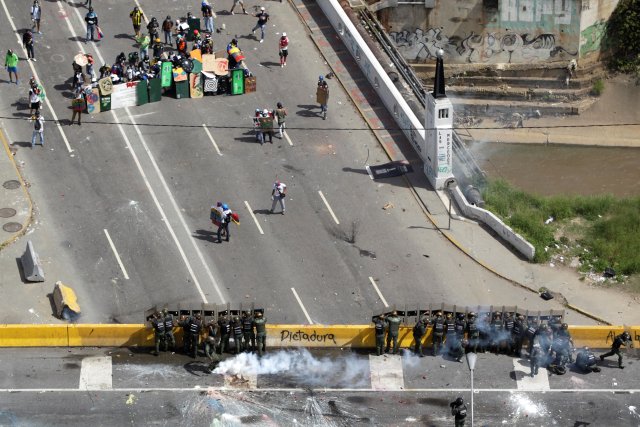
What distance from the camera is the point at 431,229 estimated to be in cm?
5691

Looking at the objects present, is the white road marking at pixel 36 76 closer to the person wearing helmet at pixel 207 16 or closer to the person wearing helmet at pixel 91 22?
the person wearing helmet at pixel 91 22

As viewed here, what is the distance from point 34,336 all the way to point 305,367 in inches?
346

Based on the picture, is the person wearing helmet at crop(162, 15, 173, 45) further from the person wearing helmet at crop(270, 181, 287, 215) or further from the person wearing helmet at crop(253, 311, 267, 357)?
the person wearing helmet at crop(253, 311, 267, 357)

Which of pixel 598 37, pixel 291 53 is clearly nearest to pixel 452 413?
pixel 291 53

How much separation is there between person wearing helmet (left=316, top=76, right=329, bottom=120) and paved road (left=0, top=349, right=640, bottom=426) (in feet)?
47.9

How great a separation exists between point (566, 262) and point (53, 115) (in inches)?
822

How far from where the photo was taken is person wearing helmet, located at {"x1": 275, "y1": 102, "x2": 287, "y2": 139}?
196 feet

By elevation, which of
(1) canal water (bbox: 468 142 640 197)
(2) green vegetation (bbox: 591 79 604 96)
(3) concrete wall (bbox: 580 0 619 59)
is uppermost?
(3) concrete wall (bbox: 580 0 619 59)

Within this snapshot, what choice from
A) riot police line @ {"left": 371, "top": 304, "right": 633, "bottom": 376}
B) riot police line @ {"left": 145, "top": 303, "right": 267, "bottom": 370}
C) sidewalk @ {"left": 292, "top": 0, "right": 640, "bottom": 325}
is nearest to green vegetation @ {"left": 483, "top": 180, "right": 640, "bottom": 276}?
sidewalk @ {"left": 292, "top": 0, "right": 640, "bottom": 325}

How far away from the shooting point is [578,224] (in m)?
59.7

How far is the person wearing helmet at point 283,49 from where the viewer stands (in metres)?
63.7

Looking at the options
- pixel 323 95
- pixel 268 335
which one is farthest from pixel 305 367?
pixel 323 95

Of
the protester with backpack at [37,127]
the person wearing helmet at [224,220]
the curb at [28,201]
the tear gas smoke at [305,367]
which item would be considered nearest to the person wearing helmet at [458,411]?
the tear gas smoke at [305,367]

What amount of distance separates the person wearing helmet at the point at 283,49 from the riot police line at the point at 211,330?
17.3m
